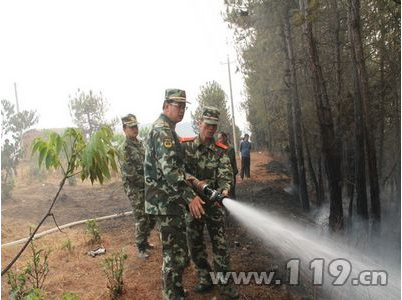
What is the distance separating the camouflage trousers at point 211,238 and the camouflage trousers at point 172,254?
1.62 ft

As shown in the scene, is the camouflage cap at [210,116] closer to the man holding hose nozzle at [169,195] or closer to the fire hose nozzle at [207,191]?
the man holding hose nozzle at [169,195]

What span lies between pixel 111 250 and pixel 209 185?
3029 mm

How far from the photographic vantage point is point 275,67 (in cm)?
1549

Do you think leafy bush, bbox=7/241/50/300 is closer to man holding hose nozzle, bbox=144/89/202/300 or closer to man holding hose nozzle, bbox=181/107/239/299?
man holding hose nozzle, bbox=144/89/202/300

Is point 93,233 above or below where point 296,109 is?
below

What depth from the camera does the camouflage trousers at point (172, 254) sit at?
357 centimetres

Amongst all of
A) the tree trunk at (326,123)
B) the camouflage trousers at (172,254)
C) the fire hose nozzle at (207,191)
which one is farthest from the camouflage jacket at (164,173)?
the tree trunk at (326,123)

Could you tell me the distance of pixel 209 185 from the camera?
163 inches

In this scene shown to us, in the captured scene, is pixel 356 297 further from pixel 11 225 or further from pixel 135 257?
pixel 11 225

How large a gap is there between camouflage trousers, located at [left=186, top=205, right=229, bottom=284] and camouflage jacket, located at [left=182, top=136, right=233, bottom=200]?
0.36 meters

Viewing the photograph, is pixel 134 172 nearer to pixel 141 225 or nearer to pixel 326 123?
pixel 141 225

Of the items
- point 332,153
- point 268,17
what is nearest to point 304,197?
point 332,153

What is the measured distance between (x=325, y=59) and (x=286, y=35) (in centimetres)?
315
